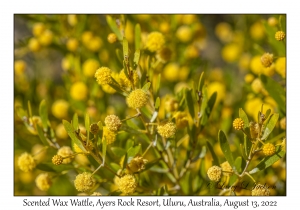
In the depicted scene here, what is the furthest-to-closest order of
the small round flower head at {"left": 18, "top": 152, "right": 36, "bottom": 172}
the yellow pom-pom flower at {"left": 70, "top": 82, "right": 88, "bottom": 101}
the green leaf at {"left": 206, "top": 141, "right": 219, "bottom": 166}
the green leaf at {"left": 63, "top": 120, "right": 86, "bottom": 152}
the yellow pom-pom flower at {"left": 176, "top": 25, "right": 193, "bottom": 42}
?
the yellow pom-pom flower at {"left": 176, "top": 25, "right": 193, "bottom": 42}, the yellow pom-pom flower at {"left": 70, "top": 82, "right": 88, "bottom": 101}, the small round flower head at {"left": 18, "top": 152, "right": 36, "bottom": 172}, the green leaf at {"left": 206, "top": 141, "right": 219, "bottom": 166}, the green leaf at {"left": 63, "top": 120, "right": 86, "bottom": 152}

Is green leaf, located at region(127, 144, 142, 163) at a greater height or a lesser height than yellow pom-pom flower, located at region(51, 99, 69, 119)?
lesser

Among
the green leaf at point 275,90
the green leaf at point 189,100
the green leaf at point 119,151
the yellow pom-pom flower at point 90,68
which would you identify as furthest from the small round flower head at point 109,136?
the yellow pom-pom flower at point 90,68

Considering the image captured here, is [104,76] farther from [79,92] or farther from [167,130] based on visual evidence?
[79,92]

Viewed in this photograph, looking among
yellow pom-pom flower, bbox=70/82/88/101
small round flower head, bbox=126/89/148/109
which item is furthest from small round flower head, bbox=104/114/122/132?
yellow pom-pom flower, bbox=70/82/88/101

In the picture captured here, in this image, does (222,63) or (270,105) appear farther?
(222,63)

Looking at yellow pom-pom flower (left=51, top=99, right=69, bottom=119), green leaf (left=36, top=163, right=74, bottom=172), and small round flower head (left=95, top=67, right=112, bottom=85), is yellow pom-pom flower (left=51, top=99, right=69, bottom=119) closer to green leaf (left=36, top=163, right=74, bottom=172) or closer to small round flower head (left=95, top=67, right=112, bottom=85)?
green leaf (left=36, top=163, right=74, bottom=172)

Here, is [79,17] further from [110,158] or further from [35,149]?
[110,158]
